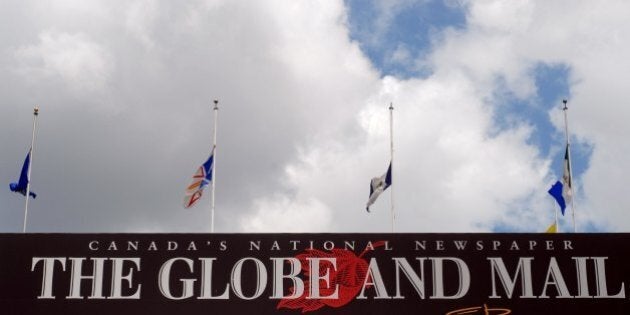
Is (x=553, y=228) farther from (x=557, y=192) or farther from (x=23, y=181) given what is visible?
(x=23, y=181)

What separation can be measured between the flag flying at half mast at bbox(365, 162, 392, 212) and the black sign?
6.05m

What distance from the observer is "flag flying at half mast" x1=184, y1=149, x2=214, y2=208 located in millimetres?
32656

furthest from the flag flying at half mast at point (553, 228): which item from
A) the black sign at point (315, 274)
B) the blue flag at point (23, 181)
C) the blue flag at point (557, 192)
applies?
the blue flag at point (23, 181)

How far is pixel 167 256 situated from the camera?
90.0 feet

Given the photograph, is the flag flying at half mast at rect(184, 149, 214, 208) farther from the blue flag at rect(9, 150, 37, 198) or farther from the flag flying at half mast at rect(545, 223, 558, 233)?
the flag flying at half mast at rect(545, 223, 558, 233)

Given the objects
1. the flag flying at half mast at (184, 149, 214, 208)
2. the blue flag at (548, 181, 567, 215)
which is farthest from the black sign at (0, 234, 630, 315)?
the blue flag at (548, 181, 567, 215)

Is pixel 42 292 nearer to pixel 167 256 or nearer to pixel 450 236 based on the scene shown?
pixel 167 256

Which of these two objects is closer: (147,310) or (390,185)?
(147,310)

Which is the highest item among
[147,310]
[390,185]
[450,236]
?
[390,185]

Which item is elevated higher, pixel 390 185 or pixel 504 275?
pixel 390 185

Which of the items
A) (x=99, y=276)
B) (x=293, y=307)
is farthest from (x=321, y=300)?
(x=99, y=276)

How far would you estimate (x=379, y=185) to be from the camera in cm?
3362

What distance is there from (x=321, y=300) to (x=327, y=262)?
953mm

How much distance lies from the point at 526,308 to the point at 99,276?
34.7ft
